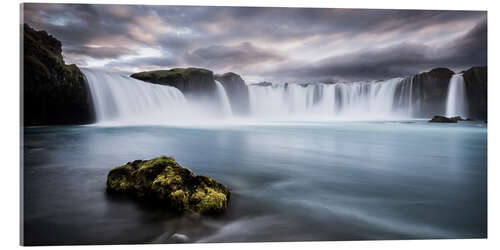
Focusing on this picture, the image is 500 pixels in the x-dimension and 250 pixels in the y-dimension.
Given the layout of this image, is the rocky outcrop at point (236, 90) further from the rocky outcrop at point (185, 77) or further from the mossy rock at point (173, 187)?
the mossy rock at point (173, 187)

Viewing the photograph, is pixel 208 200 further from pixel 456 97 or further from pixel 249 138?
pixel 456 97

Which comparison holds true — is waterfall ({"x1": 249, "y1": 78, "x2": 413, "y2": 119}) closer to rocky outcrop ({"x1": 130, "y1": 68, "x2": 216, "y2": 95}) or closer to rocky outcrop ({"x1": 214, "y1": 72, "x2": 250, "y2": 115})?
rocky outcrop ({"x1": 214, "y1": 72, "x2": 250, "y2": 115})

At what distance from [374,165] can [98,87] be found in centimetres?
472

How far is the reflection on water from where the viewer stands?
2.21 metres

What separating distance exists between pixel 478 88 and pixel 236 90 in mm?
3336

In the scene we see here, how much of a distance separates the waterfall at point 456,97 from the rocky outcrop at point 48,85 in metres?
4.96

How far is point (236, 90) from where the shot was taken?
4645 mm

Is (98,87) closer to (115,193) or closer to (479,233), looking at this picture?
(115,193)

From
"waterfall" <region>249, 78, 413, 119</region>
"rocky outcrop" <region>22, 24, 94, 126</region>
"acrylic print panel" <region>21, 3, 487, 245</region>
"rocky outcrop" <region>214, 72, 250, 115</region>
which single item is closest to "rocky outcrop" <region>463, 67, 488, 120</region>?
"acrylic print panel" <region>21, 3, 487, 245</region>

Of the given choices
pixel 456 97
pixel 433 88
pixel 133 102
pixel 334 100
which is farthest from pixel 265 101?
pixel 456 97

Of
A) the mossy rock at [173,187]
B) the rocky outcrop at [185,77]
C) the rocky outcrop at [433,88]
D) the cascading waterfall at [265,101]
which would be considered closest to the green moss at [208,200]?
the mossy rock at [173,187]

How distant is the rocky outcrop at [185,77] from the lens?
363 cm

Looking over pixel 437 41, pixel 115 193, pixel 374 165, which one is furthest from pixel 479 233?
pixel 115 193

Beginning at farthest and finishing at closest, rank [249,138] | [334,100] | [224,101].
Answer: [334,100] < [224,101] < [249,138]
